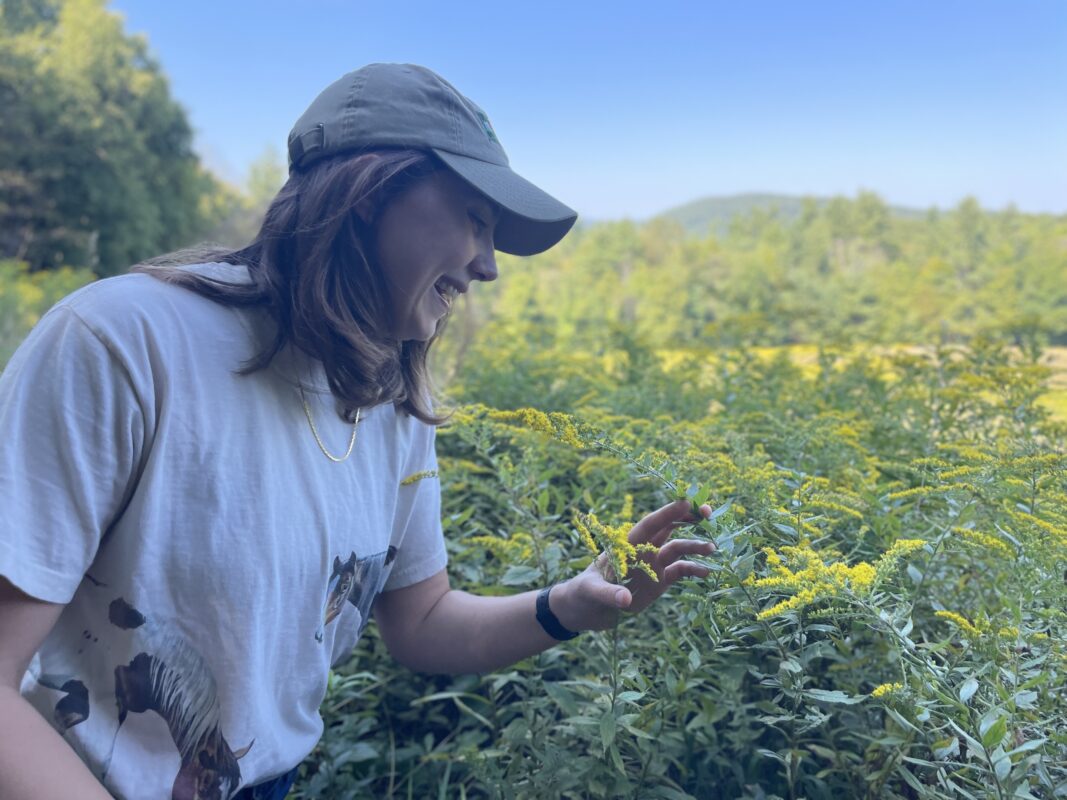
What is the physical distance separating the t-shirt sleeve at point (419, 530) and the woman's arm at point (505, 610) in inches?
1.0

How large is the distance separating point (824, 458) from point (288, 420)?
3.54 feet

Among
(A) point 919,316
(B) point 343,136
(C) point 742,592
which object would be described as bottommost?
(A) point 919,316

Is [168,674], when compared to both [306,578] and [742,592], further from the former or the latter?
[742,592]

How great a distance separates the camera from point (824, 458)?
5.36ft

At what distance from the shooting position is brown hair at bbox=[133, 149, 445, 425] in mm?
1202

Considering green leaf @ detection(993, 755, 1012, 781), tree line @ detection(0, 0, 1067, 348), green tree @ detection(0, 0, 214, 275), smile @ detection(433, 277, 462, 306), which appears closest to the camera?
green leaf @ detection(993, 755, 1012, 781)

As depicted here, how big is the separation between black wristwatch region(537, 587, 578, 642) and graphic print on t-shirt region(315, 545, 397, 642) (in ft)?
0.99

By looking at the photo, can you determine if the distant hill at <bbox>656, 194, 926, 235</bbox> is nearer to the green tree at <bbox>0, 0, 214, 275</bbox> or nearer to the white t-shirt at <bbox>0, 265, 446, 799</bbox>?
the green tree at <bbox>0, 0, 214, 275</bbox>

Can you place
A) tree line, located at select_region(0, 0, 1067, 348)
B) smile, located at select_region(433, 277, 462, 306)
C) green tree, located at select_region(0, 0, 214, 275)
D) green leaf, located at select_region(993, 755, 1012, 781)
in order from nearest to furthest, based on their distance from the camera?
green leaf, located at select_region(993, 755, 1012, 781)
smile, located at select_region(433, 277, 462, 306)
tree line, located at select_region(0, 0, 1067, 348)
green tree, located at select_region(0, 0, 214, 275)

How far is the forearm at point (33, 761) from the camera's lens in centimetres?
90

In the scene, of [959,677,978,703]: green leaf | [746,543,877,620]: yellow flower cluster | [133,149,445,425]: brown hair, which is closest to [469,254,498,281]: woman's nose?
[133,149,445,425]: brown hair

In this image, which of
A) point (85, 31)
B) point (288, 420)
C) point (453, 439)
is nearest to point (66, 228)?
point (85, 31)

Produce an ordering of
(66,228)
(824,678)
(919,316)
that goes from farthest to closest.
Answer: (66,228) < (919,316) < (824,678)

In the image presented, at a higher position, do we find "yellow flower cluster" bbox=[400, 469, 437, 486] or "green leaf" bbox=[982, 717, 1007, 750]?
"yellow flower cluster" bbox=[400, 469, 437, 486]
